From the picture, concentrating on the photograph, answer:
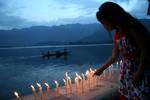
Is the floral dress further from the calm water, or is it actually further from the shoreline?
the calm water

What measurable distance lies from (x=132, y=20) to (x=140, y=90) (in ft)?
2.23

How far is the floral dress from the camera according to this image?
2393mm

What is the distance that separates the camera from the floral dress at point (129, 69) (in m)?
2.39

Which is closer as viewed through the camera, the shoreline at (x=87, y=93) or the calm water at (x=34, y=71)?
the shoreline at (x=87, y=93)

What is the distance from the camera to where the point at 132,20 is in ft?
7.68

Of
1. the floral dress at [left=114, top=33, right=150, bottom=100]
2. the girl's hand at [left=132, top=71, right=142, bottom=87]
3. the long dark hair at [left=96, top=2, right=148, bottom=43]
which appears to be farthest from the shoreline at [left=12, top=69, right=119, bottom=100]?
the long dark hair at [left=96, top=2, right=148, bottom=43]

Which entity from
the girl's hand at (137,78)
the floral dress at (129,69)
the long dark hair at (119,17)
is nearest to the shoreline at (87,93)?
the floral dress at (129,69)

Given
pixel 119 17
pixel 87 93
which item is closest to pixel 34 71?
pixel 87 93

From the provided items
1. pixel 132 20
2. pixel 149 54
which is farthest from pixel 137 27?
pixel 149 54

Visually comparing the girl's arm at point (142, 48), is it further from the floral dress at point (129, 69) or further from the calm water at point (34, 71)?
the calm water at point (34, 71)

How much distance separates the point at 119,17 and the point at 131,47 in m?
0.32

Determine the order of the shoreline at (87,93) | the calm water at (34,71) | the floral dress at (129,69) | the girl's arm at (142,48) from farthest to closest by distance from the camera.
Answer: the calm water at (34,71) → the shoreline at (87,93) → the floral dress at (129,69) → the girl's arm at (142,48)

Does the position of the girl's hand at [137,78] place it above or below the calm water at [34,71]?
above

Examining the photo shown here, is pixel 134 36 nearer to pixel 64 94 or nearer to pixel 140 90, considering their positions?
pixel 140 90
